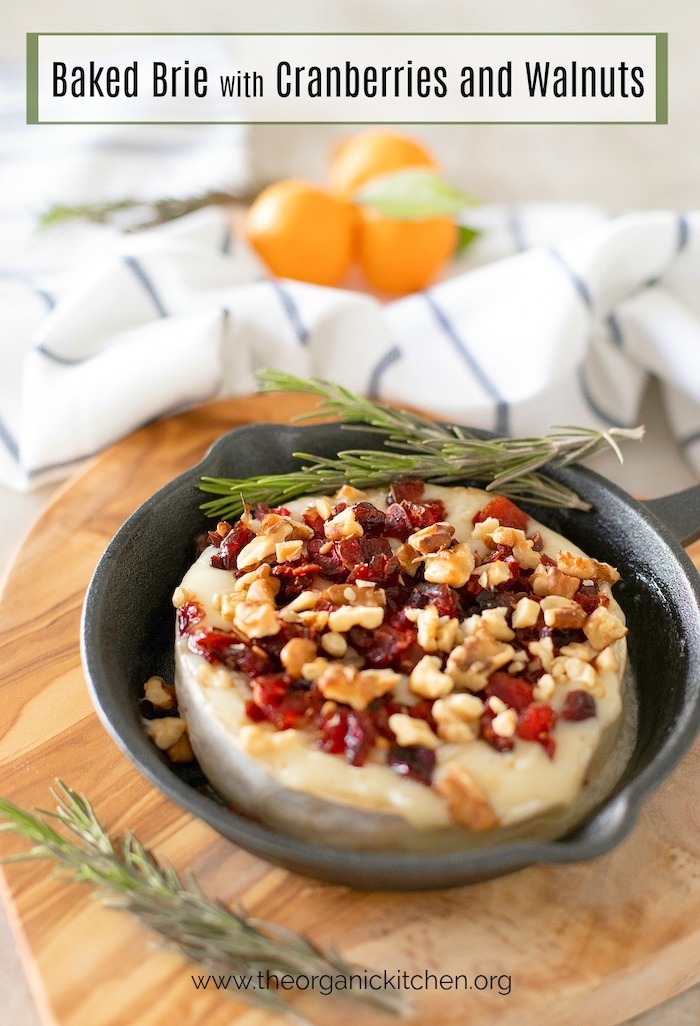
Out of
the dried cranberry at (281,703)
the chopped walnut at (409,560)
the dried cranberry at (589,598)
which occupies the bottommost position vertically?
the dried cranberry at (281,703)

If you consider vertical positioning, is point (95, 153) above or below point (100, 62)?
below

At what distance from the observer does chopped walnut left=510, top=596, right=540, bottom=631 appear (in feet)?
6.44

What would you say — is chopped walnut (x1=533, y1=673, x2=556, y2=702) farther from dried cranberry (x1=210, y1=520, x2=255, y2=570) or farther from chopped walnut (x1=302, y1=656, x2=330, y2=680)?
dried cranberry (x1=210, y1=520, x2=255, y2=570)

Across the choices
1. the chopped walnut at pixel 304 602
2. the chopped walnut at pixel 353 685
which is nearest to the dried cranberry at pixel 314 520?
the chopped walnut at pixel 304 602

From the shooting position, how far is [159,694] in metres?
2.09

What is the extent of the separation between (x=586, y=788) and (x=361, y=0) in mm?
4025

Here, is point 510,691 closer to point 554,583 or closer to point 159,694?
point 554,583

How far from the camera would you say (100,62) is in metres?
4.12

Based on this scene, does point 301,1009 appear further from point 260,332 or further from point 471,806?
point 260,332

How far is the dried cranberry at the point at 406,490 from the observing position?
7.69ft

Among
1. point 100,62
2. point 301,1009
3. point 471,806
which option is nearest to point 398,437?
point 471,806

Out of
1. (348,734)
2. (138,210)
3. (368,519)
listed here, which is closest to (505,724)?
(348,734)

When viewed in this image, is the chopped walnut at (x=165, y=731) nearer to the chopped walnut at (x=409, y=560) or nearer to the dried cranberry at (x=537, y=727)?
the chopped walnut at (x=409, y=560)

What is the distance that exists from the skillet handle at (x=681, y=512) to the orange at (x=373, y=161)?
1.72m
